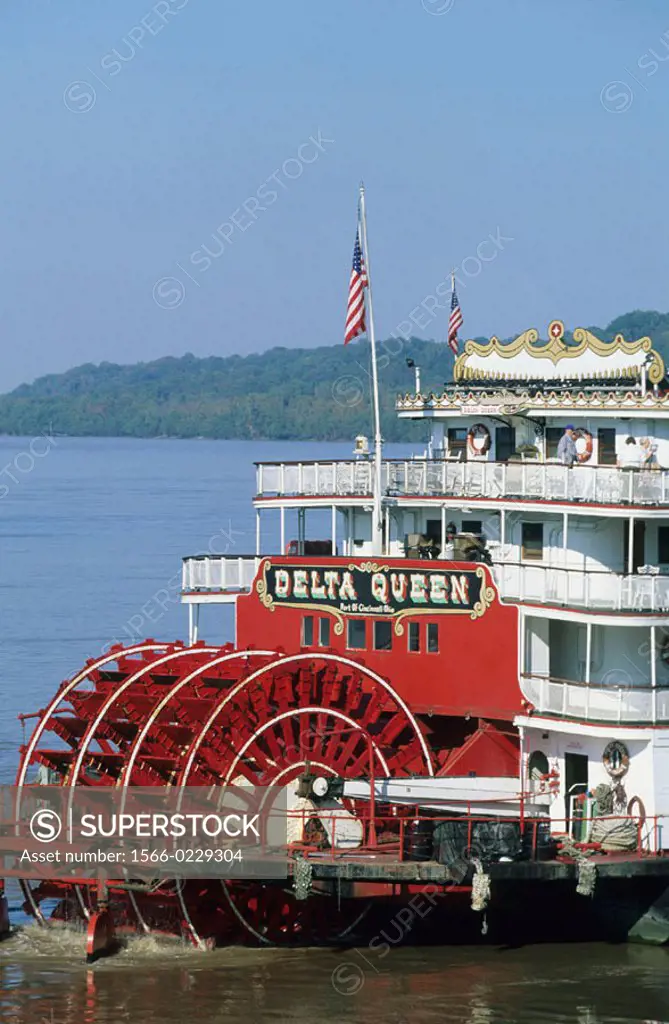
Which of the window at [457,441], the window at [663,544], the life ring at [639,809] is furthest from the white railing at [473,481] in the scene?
the life ring at [639,809]

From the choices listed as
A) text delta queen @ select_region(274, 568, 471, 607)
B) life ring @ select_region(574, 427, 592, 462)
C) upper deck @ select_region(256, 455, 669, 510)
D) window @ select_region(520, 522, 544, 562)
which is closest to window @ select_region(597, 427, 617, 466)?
life ring @ select_region(574, 427, 592, 462)

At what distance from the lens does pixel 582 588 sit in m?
25.1

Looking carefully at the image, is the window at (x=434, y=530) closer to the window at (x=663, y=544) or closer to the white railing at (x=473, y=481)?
the white railing at (x=473, y=481)

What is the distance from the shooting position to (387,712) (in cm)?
2681

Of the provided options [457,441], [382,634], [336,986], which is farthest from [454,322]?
[336,986]

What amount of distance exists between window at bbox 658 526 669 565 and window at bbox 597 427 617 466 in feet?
4.84

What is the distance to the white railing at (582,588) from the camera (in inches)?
968

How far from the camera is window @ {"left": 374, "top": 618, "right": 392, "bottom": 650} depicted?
27.1 metres

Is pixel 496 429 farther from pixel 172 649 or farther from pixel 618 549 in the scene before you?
pixel 172 649

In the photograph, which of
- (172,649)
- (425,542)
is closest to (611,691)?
(425,542)

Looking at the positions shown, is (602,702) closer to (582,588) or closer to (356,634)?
(582,588)

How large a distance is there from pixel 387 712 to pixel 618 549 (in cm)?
392

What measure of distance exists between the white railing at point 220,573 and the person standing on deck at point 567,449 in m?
5.23

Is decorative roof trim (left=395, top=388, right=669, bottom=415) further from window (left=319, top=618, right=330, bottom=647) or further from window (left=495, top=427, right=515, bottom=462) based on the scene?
window (left=319, top=618, right=330, bottom=647)
